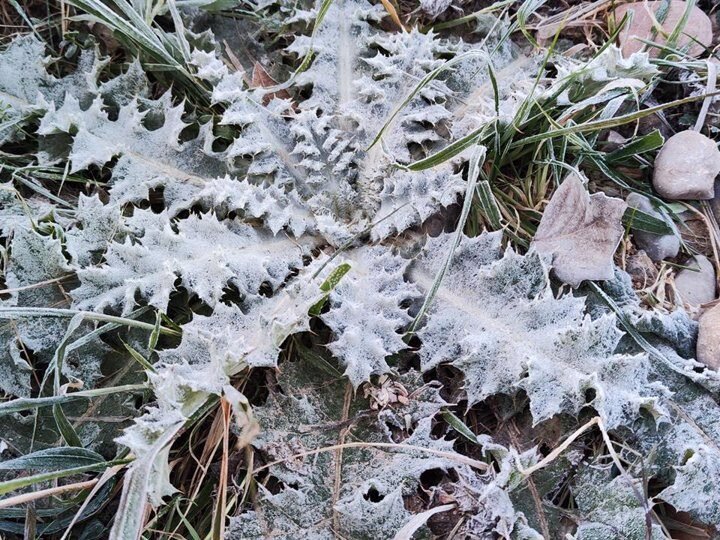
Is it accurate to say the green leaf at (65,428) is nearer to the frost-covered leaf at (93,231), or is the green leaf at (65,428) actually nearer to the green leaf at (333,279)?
the frost-covered leaf at (93,231)

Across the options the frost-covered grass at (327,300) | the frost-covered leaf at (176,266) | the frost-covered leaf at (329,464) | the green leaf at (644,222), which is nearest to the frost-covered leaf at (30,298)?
the frost-covered grass at (327,300)

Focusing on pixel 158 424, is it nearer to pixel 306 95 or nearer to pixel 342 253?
pixel 342 253

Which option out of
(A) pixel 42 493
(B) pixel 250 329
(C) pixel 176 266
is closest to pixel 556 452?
(B) pixel 250 329

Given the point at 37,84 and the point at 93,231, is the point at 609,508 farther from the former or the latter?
the point at 37,84

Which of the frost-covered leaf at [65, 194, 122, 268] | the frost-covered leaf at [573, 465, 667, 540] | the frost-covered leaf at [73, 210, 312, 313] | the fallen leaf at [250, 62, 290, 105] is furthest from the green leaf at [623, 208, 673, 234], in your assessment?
the frost-covered leaf at [65, 194, 122, 268]

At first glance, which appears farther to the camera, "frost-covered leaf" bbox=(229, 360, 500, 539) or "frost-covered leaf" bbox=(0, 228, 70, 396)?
"frost-covered leaf" bbox=(0, 228, 70, 396)

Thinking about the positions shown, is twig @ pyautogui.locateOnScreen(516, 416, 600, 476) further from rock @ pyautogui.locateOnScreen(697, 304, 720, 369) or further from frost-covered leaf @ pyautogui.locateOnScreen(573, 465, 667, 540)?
rock @ pyautogui.locateOnScreen(697, 304, 720, 369)
